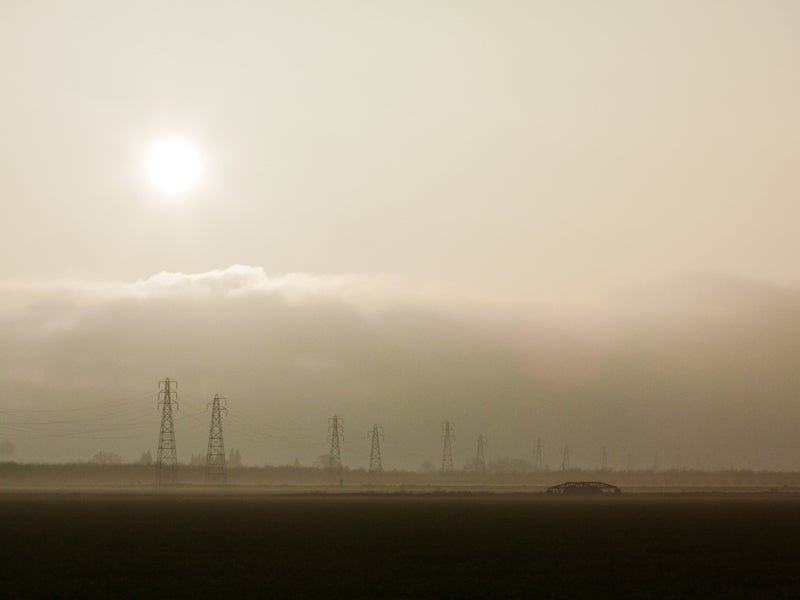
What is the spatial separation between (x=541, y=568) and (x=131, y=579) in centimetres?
2033

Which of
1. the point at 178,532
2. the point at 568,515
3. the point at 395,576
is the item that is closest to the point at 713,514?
the point at 568,515

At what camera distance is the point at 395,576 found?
48656 millimetres

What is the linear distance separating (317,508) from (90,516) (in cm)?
2926

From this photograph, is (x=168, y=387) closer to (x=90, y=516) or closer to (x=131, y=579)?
(x=90, y=516)

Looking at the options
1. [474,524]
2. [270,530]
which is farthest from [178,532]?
[474,524]

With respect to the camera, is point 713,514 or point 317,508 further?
point 317,508

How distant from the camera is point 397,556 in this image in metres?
58.5

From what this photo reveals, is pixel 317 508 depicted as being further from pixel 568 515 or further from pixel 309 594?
pixel 309 594

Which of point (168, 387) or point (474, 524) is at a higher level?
point (168, 387)

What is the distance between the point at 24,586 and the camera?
44.6 metres

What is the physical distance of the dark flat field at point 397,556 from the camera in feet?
147

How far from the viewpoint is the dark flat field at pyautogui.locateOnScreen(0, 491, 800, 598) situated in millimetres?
44781

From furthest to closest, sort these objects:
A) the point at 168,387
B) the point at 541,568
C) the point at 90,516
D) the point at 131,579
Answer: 1. the point at 168,387
2. the point at 90,516
3. the point at 541,568
4. the point at 131,579

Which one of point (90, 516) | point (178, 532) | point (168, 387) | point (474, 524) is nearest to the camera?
point (178, 532)
